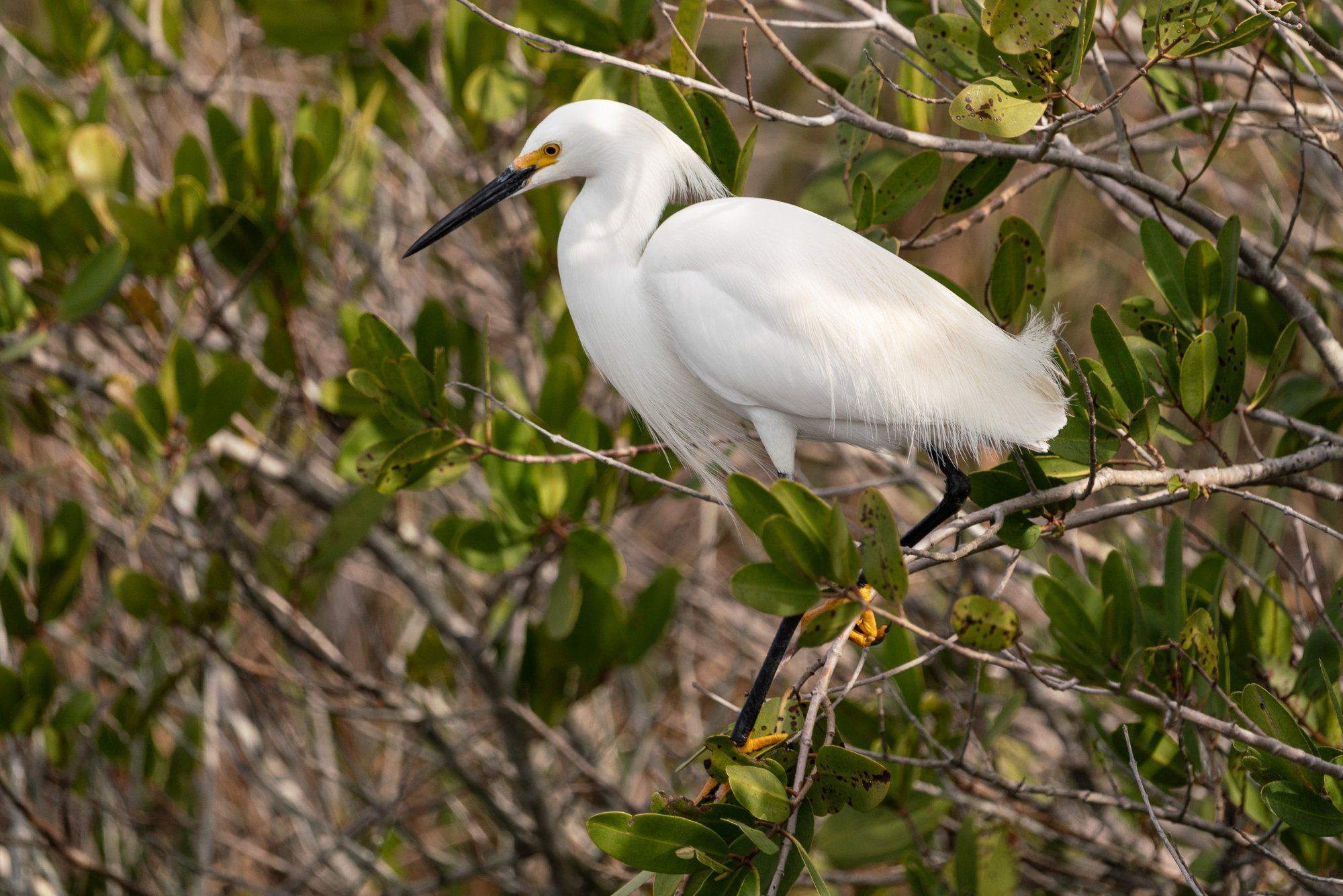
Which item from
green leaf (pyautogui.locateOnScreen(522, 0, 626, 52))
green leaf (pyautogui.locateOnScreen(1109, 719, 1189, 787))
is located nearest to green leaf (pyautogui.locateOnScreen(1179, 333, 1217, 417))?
green leaf (pyautogui.locateOnScreen(1109, 719, 1189, 787))

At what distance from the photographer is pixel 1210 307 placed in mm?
1680

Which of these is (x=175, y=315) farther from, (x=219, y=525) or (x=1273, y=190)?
(x=1273, y=190)

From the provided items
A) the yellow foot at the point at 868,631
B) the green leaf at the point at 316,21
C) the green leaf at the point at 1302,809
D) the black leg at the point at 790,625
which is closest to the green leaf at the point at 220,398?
the green leaf at the point at 316,21

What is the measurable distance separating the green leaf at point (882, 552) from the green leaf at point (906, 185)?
80cm

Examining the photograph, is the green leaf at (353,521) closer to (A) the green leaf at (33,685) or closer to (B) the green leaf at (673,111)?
(A) the green leaf at (33,685)

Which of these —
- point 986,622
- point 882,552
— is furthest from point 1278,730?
point 882,552

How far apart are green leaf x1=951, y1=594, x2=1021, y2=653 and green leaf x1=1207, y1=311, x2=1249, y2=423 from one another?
1.85ft

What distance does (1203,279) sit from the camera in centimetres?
166

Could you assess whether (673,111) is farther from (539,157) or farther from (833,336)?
(833,336)

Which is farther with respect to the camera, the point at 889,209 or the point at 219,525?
the point at 219,525

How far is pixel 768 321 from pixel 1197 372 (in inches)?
24.8

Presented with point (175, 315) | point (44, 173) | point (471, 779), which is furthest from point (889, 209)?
point (175, 315)

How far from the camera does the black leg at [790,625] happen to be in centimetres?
175

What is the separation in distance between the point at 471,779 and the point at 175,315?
149 cm
